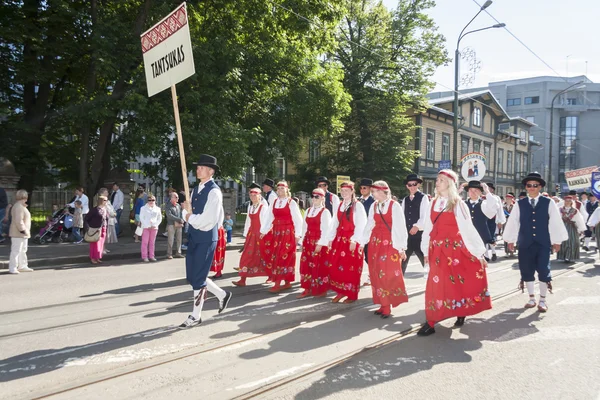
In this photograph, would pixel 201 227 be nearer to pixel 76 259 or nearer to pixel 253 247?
pixel 253 247

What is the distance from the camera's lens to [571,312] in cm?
728

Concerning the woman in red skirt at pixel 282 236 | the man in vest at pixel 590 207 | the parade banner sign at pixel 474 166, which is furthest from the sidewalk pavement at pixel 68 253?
the man in vest at pixel 590 207

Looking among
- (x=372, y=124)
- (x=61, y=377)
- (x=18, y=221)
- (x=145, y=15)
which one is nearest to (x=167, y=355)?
(x=61, y=377)

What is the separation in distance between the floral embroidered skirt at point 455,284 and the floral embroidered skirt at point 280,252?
3110 millimetres

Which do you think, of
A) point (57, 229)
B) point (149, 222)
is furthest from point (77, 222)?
point (149, 222)

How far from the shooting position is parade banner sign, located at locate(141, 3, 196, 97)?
6797 mm

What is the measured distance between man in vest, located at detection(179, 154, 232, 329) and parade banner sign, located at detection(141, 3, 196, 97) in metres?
1.55

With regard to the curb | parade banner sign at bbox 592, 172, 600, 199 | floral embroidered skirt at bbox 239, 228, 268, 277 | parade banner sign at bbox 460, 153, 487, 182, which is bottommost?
the curb

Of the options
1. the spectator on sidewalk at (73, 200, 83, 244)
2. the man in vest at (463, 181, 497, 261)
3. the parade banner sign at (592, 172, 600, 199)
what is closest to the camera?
the man in vest at (463, 181, 497, 261)

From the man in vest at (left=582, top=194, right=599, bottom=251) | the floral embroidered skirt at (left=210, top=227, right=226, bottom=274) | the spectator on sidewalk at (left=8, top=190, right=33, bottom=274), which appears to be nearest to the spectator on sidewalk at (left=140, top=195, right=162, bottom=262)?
the spectator on sidewalk at (left=8, top=190, right=33, bottom=274)

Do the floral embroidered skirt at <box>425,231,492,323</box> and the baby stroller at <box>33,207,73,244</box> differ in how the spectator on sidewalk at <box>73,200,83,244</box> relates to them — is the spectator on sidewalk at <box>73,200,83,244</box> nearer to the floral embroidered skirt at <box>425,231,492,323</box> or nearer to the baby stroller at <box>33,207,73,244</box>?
the baby stroller at <box>33,207,73,244</box>

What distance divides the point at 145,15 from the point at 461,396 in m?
17.1

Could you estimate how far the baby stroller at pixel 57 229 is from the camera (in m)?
15.3

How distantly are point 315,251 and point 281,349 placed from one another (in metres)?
2.82
